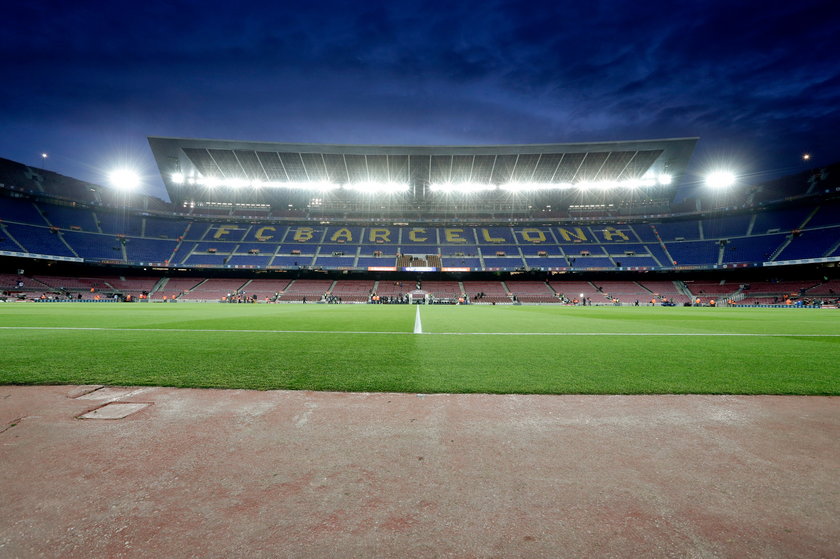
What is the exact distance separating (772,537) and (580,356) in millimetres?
4524

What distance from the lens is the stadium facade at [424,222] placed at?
41.7 metres

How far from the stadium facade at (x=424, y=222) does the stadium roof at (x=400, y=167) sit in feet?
0.75

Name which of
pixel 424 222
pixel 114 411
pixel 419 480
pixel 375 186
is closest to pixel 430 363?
pixel 419 480

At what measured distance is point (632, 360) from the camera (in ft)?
17.7

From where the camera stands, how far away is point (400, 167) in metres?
49.5

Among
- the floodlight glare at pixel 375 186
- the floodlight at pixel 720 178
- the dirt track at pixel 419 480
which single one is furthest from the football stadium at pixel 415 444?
the floodlight at pixel 720 178

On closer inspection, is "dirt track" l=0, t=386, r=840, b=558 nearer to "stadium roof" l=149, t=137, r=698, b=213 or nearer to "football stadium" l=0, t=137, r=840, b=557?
"football stadium" l=0, t=137, r=840, b=557

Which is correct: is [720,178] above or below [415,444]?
above

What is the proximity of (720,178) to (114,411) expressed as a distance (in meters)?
64.9

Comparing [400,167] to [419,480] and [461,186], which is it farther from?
[419,480]

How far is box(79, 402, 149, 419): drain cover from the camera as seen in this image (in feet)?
9.46

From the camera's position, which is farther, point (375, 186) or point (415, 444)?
point (375, 186)

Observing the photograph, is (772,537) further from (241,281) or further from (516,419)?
(241,281)

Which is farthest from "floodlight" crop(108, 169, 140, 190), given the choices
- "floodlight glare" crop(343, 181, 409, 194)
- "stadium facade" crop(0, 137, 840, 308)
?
"floodlight glare" crop(343, 181, 409, 194)
